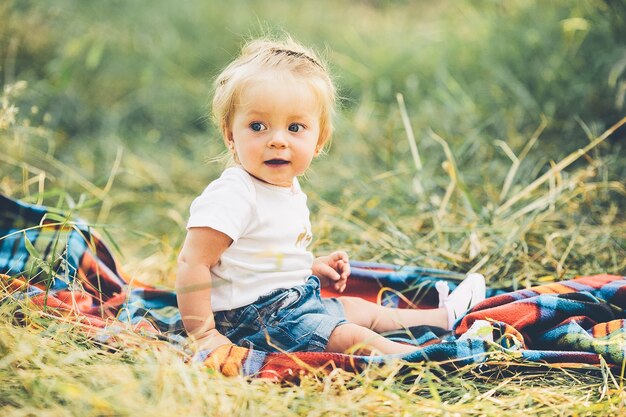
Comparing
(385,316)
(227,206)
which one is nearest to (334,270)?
(385,316)

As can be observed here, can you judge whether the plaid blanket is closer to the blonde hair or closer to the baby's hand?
the baby's hand

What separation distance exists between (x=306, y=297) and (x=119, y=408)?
27.3 inches

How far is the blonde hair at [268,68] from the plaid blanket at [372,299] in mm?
513

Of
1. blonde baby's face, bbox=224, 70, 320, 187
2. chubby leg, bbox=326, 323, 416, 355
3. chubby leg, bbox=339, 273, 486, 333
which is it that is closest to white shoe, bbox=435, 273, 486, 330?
chubby leg, bbox=339, 273, 486, 333

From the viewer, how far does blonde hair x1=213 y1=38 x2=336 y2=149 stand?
180 cm

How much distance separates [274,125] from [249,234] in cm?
29

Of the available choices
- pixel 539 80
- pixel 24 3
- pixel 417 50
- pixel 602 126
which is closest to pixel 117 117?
pixel 24 3

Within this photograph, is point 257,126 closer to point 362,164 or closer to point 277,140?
point 277,140

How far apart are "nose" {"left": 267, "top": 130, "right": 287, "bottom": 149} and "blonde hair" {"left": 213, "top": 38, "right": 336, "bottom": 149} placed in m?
0.14

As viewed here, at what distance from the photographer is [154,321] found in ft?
6.45

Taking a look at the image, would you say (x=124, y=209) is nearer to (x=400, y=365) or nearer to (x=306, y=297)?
(x=306, y=297)

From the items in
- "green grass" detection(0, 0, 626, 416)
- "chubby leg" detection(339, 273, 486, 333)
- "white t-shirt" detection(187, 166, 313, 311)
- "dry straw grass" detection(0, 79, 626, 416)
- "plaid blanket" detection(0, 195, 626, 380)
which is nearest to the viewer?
"dry straw grass" detection(0, 79, 626, 416)

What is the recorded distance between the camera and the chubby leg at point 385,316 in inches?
78.5

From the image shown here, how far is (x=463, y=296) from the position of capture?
204 centimetres
